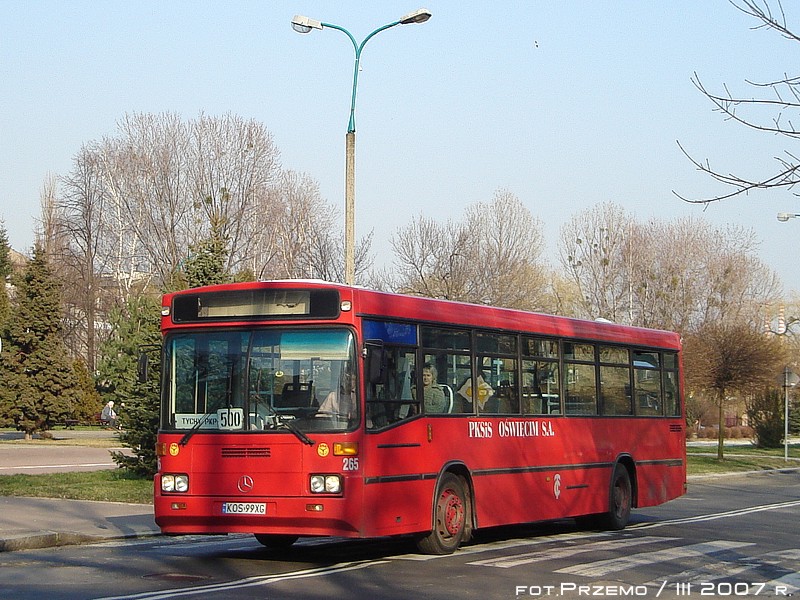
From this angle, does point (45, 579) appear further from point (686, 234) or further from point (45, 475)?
point (686, 234)

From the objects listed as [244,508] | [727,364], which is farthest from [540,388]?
[727,364]

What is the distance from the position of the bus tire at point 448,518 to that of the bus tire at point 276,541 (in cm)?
162

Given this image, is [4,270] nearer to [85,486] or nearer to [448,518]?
[85,486]

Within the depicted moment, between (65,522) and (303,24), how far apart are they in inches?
379

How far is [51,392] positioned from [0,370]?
85.1 inches

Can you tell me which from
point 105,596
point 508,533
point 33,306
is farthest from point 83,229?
point 105,596

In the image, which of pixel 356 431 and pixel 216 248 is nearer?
pixel 356 431

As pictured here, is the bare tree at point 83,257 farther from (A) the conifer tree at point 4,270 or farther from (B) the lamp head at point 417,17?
(B) the lamp head at point 417,17

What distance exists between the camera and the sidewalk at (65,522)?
14.2 metres

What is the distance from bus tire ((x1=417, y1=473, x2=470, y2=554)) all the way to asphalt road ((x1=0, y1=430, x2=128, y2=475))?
13.5 m

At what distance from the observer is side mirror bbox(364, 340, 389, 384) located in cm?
1194

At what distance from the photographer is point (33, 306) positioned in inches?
1907

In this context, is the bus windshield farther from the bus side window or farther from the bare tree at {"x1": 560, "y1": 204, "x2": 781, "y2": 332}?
the bare tree at {"x1": 560, "y1": 204, "x2": 781, "y2": 332}

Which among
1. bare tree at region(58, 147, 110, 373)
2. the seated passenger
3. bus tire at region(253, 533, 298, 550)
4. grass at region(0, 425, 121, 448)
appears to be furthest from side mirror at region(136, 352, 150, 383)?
bare tree at region(58, 147, 110, 373)
